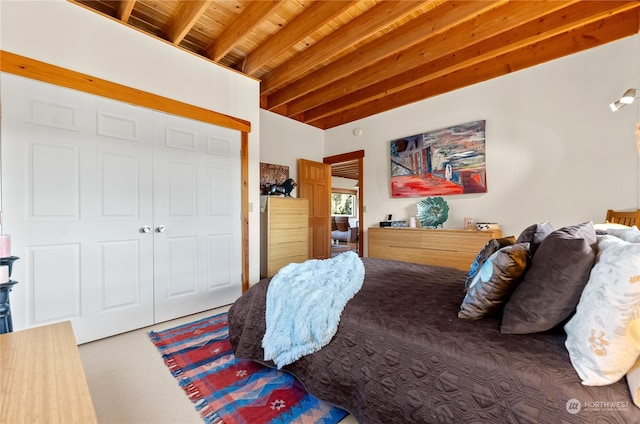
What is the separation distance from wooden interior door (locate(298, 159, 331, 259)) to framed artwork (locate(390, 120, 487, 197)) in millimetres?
1408

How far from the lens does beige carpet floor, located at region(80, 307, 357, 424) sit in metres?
1.42

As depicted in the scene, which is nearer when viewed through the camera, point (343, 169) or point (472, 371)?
point (472, 371)

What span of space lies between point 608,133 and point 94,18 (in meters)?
4.86

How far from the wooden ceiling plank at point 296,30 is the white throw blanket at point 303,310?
2201mm

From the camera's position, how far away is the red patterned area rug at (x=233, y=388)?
4.60 ft

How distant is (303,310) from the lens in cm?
149

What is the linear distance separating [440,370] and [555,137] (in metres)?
3.19

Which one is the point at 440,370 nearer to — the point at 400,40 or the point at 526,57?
the point at 400,40

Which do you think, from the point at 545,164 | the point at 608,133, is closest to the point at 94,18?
the point at 545,164

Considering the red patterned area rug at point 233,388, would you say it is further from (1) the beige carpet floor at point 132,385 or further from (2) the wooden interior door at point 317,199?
(2) the wooden interior door at point 317,199

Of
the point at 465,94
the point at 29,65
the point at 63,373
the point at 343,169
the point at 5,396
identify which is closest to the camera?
the point at 5,396

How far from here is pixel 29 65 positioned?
1999 millimetres

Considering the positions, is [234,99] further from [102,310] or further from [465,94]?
[465,94]

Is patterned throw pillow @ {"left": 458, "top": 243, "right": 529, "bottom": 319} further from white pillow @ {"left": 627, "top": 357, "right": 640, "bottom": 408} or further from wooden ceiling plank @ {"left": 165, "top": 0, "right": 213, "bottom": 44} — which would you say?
wooden ceiling plank @ {"left": 165, "top": 0, "right": 213, "bottom": 44}
